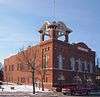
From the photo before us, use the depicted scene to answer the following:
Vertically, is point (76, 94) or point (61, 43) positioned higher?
point (61, 43)

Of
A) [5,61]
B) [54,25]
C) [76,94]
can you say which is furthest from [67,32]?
[5,61]

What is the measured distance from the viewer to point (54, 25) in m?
75.4

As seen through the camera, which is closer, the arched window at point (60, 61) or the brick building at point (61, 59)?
the brick building at point (61, 59)

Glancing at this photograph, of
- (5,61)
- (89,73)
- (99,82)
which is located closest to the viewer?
(89,73)

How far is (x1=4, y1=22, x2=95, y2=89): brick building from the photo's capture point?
72.2m

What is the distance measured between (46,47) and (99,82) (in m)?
25.0

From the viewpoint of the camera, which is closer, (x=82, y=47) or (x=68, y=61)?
(x=68, y=61)

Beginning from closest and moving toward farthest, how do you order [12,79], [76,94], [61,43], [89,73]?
[76,94], [61,43], [89,73], [12,79]

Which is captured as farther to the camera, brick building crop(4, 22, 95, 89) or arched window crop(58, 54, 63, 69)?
arched window crop(58, 54, 63, 69)

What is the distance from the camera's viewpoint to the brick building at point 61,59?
72.2 metres

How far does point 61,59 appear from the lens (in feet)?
243

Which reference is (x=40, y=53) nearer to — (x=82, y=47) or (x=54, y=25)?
(x=54, y=25)

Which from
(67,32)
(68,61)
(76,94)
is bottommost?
(76,94)

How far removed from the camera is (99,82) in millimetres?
92000
